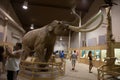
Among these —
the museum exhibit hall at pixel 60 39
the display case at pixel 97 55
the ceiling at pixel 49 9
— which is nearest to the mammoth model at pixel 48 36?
the museum exhibit hall at pixel 60 39

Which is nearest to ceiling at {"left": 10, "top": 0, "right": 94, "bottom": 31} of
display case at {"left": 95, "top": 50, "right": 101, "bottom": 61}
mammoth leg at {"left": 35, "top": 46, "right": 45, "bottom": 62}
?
display case at {"left": 95, "top": 50, "right": 101, "bottom": 61}

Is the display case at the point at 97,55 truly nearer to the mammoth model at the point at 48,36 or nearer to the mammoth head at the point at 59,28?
the mammoth model at the point at 48,36

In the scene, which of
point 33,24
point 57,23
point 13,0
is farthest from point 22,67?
point 33,24

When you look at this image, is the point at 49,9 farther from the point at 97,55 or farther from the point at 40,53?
the point at 40,53

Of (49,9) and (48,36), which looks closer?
(48,36)

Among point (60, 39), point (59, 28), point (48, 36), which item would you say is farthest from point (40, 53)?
point (60, 39)

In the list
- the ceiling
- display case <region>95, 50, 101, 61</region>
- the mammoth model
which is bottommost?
display case <region>95, 50, 101, 61</region>

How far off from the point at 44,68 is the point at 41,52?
773 mm

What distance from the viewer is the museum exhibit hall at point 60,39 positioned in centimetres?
523

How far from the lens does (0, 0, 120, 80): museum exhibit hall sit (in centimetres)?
523

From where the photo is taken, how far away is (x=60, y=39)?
1152 inches

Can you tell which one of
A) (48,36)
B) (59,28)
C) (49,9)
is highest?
(49,9)

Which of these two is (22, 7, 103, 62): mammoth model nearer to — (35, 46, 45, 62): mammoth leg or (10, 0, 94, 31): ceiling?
(35, 46, 45, 62): mammoth leg

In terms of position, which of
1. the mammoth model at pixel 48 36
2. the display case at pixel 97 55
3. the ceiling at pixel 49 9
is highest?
the ceiling at pixel 49 9
